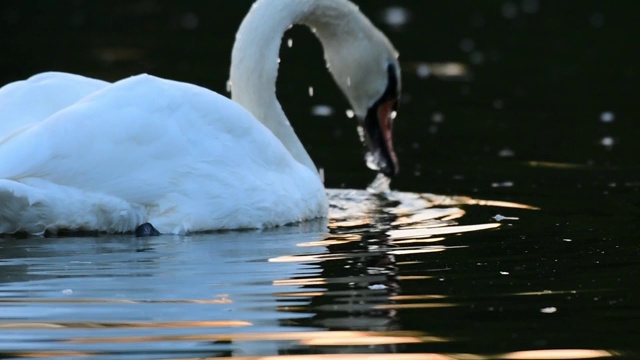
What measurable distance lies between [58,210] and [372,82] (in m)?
3.63

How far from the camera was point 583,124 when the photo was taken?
15.7 metres

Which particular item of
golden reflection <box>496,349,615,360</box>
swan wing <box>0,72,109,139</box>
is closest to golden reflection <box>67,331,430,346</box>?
golden reflection <box>496,349,615,360</box>

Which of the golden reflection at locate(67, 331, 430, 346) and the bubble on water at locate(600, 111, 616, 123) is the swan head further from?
the golden reflection at locate(67, 331, 430, 346)

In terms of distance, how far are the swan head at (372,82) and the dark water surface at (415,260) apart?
1.27ft

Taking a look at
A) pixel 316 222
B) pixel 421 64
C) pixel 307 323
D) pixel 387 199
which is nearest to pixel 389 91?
pixel 387 199

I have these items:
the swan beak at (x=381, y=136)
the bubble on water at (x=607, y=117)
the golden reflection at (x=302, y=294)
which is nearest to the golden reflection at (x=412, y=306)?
the golden reflection at (x=302, y=294)

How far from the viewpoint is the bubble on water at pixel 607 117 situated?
52.2 feet

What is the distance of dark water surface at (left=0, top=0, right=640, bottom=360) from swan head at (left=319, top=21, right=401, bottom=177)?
39cm

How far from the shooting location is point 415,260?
866 centimetres

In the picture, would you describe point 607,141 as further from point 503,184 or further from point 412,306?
point 412,306

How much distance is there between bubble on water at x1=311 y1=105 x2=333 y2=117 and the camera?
16875mm

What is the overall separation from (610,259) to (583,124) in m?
7.21

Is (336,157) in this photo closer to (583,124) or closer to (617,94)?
(583,124)

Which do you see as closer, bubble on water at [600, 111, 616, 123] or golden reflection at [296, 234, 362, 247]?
golden reflection at [296, 234, 362, 247]
